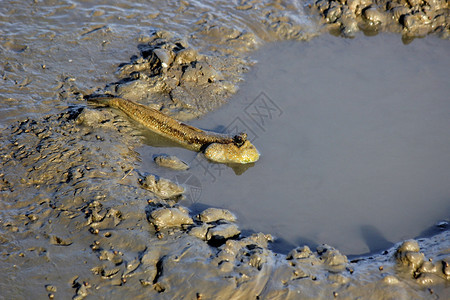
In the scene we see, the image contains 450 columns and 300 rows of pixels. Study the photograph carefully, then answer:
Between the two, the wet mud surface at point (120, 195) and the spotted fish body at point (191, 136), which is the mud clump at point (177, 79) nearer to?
the wet mud surface at point (120, 195)

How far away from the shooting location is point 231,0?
8984 millimetres

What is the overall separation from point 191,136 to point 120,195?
1.50m

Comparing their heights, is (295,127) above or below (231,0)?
below

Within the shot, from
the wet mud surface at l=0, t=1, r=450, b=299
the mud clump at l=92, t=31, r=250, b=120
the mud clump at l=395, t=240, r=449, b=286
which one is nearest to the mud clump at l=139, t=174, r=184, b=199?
the wet mud surface at l=0, t=1, r=450, b=299

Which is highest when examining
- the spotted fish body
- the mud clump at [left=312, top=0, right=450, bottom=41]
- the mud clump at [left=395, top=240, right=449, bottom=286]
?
the mud clump at [left=312, top=0, right=450, bottom=41]

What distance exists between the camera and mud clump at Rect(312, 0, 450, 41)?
877 centimetres

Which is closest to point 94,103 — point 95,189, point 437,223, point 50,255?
point 95,189

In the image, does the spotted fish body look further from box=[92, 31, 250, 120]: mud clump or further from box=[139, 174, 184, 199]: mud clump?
box=[139, 174, 184, 199]: mud clump

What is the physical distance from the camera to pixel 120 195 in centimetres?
514

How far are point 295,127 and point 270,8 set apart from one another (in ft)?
10.7

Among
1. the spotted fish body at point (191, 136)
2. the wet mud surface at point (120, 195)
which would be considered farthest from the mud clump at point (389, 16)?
the spotted fish body at point (191, 136)

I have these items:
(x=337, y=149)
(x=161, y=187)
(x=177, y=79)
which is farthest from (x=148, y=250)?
(x=177, y=79)

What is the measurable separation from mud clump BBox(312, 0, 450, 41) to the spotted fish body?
392 centimetres

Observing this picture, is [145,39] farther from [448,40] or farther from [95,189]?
[448,40]
